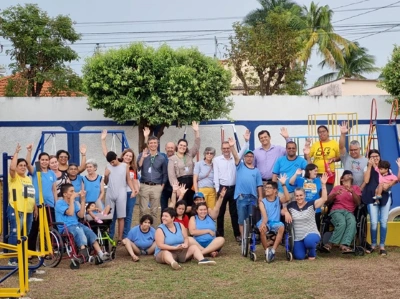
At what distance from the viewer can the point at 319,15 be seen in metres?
44.0

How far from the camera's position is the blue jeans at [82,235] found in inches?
418

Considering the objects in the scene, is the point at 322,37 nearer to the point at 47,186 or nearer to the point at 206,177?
the point at 206,177

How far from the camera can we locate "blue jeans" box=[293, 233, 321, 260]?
10.9m

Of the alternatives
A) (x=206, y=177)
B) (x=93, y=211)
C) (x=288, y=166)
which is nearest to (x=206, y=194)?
(x=206, y=177)

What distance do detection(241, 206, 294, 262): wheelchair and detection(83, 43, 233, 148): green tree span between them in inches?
391

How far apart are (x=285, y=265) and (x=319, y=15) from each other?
3506 cm

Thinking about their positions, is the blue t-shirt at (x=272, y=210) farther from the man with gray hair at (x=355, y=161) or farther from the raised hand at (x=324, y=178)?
the man with gray hair at (x=355, y=161)

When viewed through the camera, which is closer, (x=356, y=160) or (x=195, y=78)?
(x=356, y=160)

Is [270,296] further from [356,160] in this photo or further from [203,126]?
[203,126]

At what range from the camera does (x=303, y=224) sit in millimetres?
10977

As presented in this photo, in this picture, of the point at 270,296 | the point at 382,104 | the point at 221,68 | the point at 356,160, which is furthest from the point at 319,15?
the point at 270,296

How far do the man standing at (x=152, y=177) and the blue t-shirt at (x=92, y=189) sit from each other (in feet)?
2.93

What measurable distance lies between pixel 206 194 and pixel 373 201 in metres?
2.62

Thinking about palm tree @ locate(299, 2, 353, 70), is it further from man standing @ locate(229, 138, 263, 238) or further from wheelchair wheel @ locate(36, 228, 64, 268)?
wheelchair wheel @ locate(36, 228, 64, 268)
